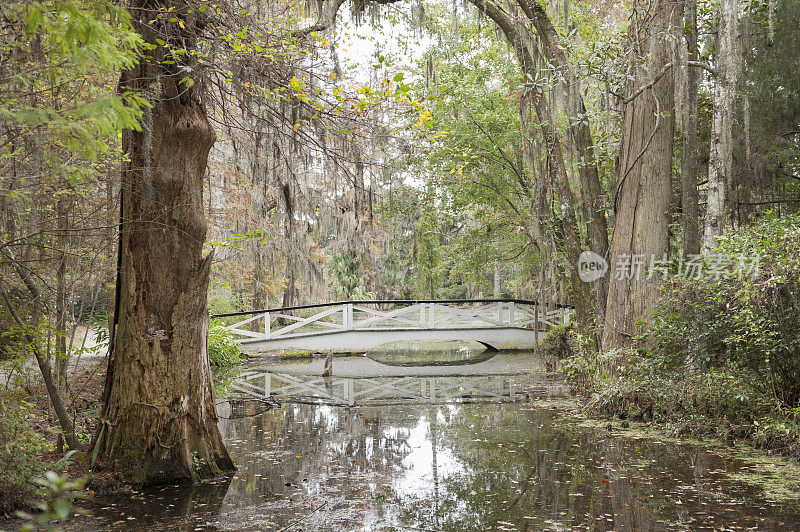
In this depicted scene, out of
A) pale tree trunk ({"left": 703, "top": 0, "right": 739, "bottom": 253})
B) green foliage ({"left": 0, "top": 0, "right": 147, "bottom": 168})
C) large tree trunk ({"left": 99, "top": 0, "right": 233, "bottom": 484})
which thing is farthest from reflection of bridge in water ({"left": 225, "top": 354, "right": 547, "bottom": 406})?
green foliage ({"left": 0, "top": 0, "right": 147, "bottom": 168})

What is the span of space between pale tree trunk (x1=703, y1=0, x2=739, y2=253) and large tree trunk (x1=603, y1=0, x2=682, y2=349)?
34.5 inches

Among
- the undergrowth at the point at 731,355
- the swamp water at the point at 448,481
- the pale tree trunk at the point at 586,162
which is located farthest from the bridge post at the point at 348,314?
the undergrowth at the point at 731,355

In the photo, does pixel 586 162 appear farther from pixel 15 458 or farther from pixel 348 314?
pixel 348 314

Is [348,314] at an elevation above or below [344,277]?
below

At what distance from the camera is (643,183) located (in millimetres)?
7172

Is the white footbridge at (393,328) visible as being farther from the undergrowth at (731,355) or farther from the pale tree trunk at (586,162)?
the undergrowth at (731,355)

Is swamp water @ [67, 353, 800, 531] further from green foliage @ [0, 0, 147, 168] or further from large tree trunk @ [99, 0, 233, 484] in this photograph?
green foliage @ [0, 0, 147, 168]

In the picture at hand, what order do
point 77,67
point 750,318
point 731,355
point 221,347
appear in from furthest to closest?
point 221,347 → point 731,355 → point 750,318 → point 77,67

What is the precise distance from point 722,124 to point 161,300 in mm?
5390

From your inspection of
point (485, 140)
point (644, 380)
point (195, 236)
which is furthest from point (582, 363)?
point (485, 140)

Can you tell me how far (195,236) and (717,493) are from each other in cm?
408

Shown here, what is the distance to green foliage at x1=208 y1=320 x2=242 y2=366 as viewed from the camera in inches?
554

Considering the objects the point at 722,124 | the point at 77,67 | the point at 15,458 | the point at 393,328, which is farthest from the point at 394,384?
the point at 77,67

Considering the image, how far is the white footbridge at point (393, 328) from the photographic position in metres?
16.6
